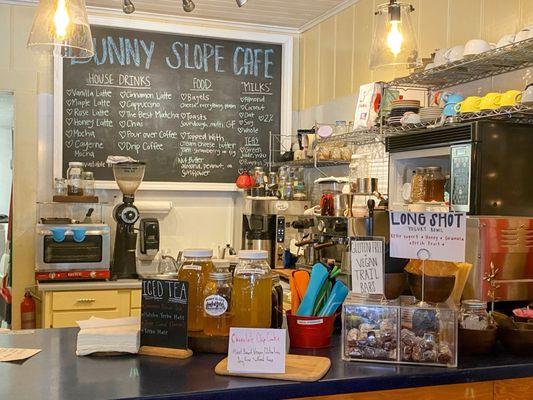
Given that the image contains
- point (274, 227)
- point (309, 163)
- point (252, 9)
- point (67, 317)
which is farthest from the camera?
point (252, 9)

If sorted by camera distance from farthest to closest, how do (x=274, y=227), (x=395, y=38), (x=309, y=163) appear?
1. (x=309, y=163)
2. (x=274, y=227)
3. (x=395, y=38)

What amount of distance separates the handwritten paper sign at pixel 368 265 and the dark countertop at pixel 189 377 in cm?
21

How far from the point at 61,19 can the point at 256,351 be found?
A: 4.82 feet

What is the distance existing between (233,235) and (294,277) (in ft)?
10.5

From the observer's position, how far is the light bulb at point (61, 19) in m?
2.34

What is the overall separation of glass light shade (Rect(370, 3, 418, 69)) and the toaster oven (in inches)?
93.0

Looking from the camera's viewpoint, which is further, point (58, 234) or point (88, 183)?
point (88, 183)

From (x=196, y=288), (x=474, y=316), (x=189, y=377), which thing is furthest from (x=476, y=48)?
(x=189, y=377)

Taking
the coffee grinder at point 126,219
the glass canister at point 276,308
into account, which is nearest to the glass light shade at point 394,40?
the glass canister at point 276,308

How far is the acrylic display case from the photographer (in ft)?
5.62

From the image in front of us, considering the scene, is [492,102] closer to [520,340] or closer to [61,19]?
[520,340]

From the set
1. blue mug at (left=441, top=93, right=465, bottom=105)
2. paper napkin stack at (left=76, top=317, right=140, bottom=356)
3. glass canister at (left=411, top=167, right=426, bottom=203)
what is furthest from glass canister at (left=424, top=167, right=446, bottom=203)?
paper napkin stack at (left=76, top=317, right=140, bottom=356)

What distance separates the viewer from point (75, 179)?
14.7 feet

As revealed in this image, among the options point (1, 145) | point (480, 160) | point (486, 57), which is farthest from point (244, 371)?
point (1, 145)
